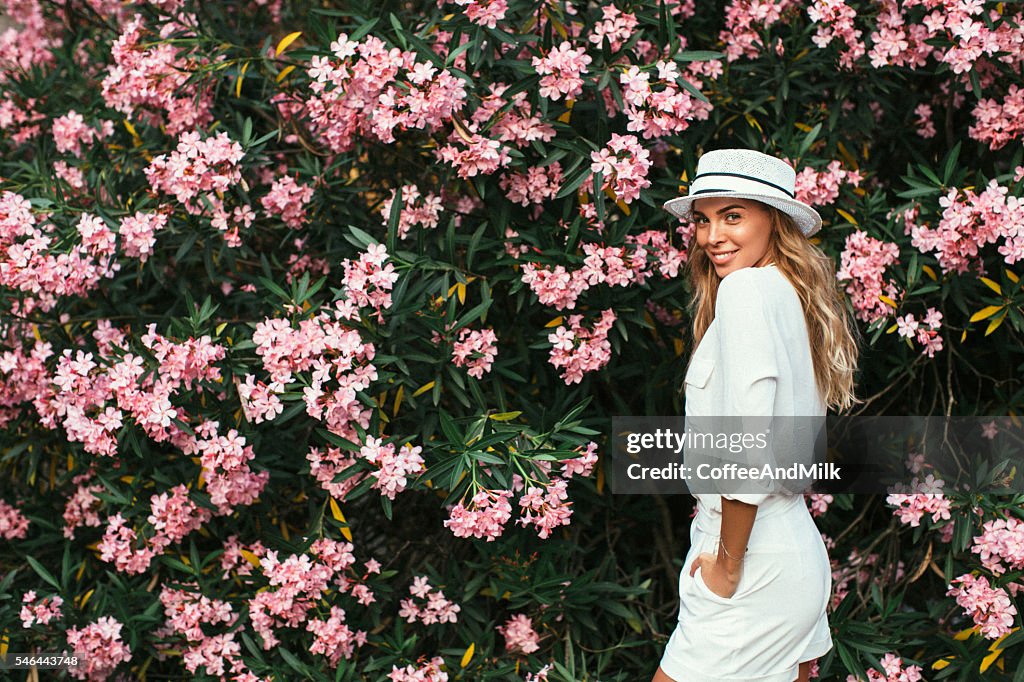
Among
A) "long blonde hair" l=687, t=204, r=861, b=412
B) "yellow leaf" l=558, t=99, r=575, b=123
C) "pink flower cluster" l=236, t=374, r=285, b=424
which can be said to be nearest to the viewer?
"long blonde hair" l=687, t=204, r=861, b=412

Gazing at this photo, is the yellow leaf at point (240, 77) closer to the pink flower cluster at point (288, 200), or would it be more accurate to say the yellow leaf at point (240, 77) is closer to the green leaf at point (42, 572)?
the pink flower cluster at point (288, 200)

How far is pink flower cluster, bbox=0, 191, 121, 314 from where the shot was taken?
9.15ft

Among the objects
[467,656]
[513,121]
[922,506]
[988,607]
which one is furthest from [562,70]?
[988,607]

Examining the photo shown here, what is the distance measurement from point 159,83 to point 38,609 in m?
1.65

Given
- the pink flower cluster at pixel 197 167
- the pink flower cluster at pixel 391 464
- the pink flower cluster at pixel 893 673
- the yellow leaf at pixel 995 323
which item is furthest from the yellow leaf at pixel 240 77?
the pink flower cluster at pixel 893 673

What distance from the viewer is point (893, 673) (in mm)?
2674

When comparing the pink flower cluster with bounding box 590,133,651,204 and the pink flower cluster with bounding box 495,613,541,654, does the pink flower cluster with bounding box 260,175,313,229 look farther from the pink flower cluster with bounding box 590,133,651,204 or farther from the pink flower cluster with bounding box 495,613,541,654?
the pink flower cluster with bounding box 495,613,541,654

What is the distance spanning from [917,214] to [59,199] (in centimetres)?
257

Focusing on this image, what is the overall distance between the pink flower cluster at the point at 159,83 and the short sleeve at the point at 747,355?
1873mm

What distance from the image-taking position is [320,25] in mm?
2834

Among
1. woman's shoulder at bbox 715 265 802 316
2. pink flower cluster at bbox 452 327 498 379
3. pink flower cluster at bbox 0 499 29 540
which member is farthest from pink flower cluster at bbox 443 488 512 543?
pink flower cluster at bbox 0 499 29 540

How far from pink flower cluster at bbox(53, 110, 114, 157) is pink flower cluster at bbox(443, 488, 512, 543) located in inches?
75.4

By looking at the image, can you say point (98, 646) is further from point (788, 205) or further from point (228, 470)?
point (788, 205)

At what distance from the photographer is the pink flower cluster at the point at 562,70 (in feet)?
8.57
